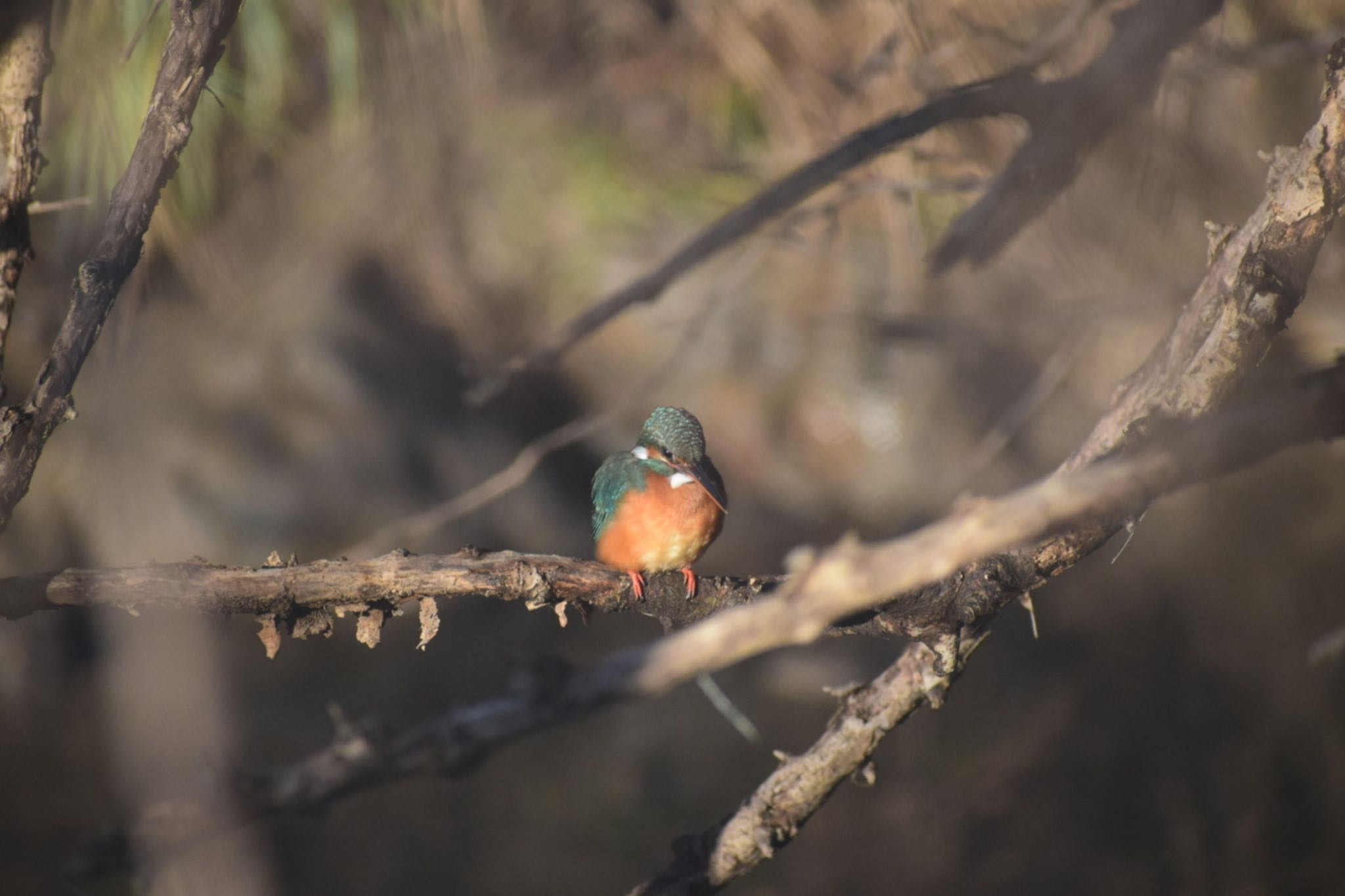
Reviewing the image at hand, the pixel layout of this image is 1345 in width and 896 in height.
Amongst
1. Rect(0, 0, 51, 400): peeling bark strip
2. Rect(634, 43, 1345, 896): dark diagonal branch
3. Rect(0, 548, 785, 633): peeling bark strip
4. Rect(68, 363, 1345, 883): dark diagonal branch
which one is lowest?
Rect(68, 363, 1345, 883): dark diagonal branch

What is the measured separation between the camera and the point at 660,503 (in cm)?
267

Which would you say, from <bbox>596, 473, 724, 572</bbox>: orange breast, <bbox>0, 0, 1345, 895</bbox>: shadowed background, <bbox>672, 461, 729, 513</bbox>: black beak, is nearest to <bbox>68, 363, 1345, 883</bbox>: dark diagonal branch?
<bbox>596, 473, 724, 572</bbox>: orange breast

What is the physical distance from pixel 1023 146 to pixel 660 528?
1407 millimetres

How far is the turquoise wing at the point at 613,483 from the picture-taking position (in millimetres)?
2828

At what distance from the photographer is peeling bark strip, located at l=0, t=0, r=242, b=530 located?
1657mm

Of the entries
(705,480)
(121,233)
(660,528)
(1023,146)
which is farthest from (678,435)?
(121,233)

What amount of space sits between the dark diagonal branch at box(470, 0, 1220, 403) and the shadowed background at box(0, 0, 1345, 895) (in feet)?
3.08

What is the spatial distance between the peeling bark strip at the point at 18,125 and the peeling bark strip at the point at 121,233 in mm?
178

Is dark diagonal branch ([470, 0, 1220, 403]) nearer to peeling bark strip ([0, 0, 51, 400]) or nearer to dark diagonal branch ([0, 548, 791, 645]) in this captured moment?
dark diagonal branch ([0, 548, 791, 645])

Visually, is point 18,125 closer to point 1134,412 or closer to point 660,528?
point 660,528

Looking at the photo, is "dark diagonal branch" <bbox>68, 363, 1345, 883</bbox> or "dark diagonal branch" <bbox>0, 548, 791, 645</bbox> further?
"dark diagonal branch" <bbox>0, 548, 791, 645</bbox>

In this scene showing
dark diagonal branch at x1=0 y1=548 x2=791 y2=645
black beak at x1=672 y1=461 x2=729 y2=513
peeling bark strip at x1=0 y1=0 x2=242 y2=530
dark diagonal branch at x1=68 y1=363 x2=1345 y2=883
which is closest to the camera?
dark diagonal branch at x1=68 y1=363 x2=1345 y2=883

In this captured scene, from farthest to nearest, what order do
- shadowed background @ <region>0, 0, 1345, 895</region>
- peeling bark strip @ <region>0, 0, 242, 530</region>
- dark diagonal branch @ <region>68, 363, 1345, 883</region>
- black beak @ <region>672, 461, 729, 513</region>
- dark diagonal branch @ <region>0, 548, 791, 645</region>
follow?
shadowed background @ <region>0, 0, 1345, 895</region>
black beak @ <region>672, 461, 729, 513</region>
dark diagonal branch @ <region>0, 548, 791, 645</region>
peeling bark strip @ <region>0, 0, 242, 530</region>
dark diagonal branch @ <region>68, 363, 1345, 883</region>

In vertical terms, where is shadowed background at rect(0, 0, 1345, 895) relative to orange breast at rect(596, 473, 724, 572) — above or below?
above
